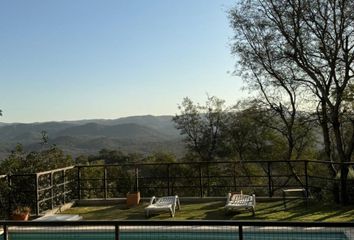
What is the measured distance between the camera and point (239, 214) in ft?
34.1

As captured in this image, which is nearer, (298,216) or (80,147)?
(298,216)

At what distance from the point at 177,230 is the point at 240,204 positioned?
14.4ft

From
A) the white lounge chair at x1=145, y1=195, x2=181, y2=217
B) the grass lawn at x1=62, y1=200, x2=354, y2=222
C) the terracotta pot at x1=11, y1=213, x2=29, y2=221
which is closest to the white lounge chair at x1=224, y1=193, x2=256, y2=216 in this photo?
the grass lawn at x1=62, y1=200, x2=354, y2=222

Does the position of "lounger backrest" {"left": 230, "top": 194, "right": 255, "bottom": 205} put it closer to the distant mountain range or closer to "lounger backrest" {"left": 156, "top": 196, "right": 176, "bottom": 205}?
"lounger backrest" {"left": 156, "top": 196, "right": 176, "bottom": 205}

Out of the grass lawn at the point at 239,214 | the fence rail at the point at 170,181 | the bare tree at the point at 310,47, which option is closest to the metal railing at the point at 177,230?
the grass lawn at the point at 239,214

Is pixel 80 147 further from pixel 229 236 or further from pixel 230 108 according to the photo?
pixel 229 236

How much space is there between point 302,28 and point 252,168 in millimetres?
14300

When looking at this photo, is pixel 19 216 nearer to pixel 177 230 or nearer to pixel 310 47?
pixel 177 230

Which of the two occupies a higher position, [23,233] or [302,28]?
[302,28]

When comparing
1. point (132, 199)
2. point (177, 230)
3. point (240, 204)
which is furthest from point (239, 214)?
point (177, 230)

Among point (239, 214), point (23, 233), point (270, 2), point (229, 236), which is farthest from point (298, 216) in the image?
point (270, 2)

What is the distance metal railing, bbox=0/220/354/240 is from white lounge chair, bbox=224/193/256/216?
3.39 meters

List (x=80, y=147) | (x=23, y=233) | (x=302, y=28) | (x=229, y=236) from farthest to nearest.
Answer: (x=80, y=147), (x=302, y=28), (x=23, y=233), (x=229, y=236)

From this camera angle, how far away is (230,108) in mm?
31969
